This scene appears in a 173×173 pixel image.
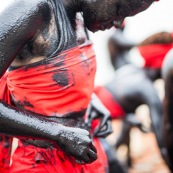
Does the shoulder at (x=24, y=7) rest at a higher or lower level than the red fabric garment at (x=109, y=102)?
higher

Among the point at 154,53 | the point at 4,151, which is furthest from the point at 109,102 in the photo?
the point at 4,151

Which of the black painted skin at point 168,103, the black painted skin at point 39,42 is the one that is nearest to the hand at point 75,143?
the black painted skin at point 39,42

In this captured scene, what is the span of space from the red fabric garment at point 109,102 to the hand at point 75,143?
302 cm

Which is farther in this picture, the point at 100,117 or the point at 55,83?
the point at 100,117

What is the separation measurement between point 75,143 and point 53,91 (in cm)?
26

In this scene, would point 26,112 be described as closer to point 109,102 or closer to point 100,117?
point 100,117

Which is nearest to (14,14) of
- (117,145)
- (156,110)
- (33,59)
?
(33,59)

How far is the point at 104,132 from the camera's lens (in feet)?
8.23

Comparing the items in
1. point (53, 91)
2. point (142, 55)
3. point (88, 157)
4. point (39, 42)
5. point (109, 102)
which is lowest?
point (109, 102)

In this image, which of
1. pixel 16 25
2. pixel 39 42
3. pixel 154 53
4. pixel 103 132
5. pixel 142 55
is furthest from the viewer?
pixel 142 55

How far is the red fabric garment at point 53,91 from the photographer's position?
1.84 meters

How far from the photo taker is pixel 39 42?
1.80 metres

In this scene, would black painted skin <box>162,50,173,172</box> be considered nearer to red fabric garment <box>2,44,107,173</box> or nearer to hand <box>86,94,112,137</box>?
hand <box>86,94,112,137</box>

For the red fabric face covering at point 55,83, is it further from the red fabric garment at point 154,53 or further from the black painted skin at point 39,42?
the red fabric garment at point 154,53
